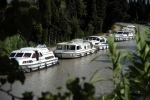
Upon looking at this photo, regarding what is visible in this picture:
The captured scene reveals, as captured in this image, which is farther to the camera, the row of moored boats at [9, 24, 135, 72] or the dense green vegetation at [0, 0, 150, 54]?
the row of moored boats at [9, 24, 135, 72]

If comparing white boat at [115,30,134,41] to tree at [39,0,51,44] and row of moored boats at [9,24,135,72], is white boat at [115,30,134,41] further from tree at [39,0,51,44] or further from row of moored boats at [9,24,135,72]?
tree at [39,0,51,44]

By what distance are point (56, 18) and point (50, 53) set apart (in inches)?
309

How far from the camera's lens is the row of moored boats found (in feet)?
64.7

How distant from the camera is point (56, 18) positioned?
29625 millimetres

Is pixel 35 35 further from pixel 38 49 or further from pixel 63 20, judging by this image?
pixel 38 49

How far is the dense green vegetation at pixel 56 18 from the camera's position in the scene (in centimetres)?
181

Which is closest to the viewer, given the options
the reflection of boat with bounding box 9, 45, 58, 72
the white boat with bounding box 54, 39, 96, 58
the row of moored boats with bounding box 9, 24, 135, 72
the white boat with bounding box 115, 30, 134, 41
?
the reflection of boat with bounding box 9, 45, 58, 72

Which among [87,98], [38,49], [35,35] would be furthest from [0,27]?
[35,35]

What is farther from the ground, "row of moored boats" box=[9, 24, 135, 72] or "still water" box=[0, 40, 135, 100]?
"row of moored boats" box=[9, 24, 135, 72]

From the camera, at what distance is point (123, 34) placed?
143 feet

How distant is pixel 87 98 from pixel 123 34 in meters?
42.2

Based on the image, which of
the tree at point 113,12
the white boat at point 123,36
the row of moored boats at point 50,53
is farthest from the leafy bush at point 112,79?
the tree at point 113,12

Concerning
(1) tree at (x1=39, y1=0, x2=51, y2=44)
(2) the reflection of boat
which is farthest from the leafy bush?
(1) tree at (x1=39, y1=0, x2=51, y2=44)

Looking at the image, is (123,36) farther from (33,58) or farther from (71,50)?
(33,58)
